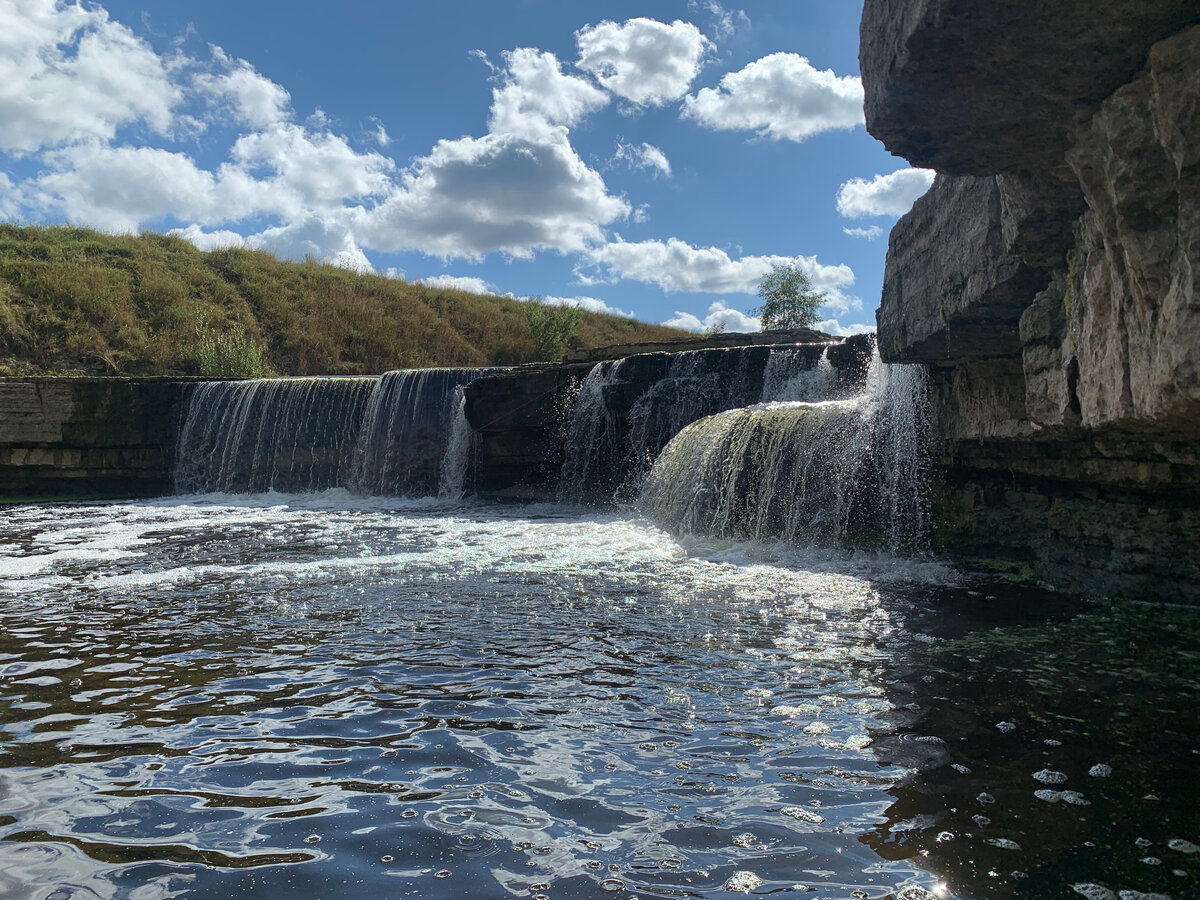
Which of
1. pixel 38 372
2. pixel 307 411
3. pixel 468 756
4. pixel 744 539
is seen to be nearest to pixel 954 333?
pixel 744 539

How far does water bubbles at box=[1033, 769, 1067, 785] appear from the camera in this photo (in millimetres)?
2621

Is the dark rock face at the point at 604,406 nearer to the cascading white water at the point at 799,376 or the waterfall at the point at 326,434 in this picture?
the cascading white water at the point at 799,376

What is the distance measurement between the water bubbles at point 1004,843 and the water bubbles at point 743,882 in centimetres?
73

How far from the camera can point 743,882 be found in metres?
2.06

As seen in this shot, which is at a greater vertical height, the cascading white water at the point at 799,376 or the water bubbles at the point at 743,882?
the cascading white water at the point at 799,376

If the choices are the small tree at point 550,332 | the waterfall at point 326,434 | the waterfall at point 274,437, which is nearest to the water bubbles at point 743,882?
the waterfall at point 326,434

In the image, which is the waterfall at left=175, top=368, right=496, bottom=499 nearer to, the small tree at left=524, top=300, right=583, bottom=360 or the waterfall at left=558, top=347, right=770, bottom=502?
the waterfall at left=558, top=347, right=770, bottom=502

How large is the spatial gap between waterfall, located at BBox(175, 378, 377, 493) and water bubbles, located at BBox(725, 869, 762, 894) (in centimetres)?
1572

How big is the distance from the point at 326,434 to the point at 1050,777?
16.1 metres

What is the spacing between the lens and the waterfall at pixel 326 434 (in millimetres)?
16031

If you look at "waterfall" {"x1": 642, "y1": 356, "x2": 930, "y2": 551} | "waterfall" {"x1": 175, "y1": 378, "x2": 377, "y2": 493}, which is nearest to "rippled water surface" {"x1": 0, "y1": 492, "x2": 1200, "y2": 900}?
"waterfall" {"x1": 642, "y1": 356, "x2": 930, "y2": 551}

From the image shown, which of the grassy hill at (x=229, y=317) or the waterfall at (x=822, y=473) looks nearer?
the waterfall at (x=822, y=473)

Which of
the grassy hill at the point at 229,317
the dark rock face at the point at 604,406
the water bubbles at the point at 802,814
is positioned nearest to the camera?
the water bubbles at the point at 802,814

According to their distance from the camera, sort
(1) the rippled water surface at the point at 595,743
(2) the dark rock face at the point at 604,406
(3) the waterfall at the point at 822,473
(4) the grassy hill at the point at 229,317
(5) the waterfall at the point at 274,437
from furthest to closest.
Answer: (4) the grassy hill at the point at 229,317, (5) the waterfall at the point at 274,437, (2) the dark rock face at the point at 604,406, (3) the waterfall at the point at 822,473, (1) the rippled water surface at the point at 595,743
